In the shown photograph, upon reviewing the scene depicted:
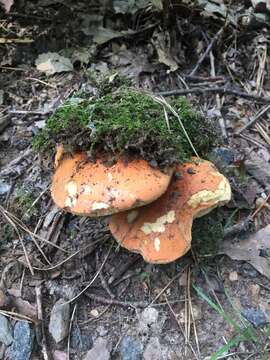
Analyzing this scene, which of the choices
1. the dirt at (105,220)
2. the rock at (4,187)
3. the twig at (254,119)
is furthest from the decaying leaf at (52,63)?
the twig at (254,119)

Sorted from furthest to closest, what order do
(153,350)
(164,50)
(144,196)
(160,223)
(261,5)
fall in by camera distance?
(261,5) < (164,50) < (153,350) < (160,223) < (144,196)

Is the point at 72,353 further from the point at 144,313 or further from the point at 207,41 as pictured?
the point at 207,41

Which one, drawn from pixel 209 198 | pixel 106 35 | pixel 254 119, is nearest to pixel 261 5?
pixel 254 119

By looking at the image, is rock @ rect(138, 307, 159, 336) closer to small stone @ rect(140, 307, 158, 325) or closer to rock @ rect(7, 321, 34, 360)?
small stone @ rect(140, 307, 158, 325)

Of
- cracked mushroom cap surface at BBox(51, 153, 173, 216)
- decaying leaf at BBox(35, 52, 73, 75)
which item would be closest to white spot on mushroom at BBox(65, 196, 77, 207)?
cracked mushroom cap surface at BBox(51, 153, 173, 216)

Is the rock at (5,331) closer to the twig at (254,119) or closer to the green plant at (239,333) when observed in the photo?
the green plant at (239,333)

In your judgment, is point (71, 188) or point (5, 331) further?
point (5, 331)

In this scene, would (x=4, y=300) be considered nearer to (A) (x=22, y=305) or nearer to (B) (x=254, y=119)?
(A) (x=22, y=305)
